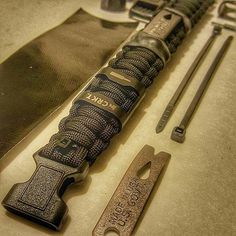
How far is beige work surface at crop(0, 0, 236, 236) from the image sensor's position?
0.67 m

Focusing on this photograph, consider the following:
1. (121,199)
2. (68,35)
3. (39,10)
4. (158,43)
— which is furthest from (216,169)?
(39,10)

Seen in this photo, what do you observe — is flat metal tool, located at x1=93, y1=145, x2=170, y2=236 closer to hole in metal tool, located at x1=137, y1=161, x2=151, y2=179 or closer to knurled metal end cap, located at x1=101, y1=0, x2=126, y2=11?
hole in metal tool, located at x1=137, y1=161, x2=151, y2=179

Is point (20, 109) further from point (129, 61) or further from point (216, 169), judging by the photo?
point (216, 169)

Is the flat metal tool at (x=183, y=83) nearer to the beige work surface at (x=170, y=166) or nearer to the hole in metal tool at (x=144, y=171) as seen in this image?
the beige work surface at (x=170, y=166)

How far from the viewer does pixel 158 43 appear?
3.14 feet

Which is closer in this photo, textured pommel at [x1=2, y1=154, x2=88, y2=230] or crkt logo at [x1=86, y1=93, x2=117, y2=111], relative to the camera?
textured pommel at [x1=2, y1=154, x2=88, y2=230]

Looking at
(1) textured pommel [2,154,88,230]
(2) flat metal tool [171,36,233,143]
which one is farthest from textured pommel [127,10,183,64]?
(1) textured pommel [2,154,88,230]

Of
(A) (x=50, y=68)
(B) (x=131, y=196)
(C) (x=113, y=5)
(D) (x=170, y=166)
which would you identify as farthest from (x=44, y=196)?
(C) (x=113, y=5)

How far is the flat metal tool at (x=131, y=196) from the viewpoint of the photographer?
0.63 meters

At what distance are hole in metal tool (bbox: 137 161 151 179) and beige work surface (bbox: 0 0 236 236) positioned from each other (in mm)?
37

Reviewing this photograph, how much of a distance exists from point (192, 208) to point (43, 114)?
0.41m

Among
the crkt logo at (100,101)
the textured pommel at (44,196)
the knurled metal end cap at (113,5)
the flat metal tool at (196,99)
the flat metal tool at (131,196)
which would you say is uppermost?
the knurled metal end cap at (113,5)

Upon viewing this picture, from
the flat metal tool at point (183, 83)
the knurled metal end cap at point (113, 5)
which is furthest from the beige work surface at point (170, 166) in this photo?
the knurled metal end cap at point (113, 5)

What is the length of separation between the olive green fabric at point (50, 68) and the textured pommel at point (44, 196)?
147 millimetres
